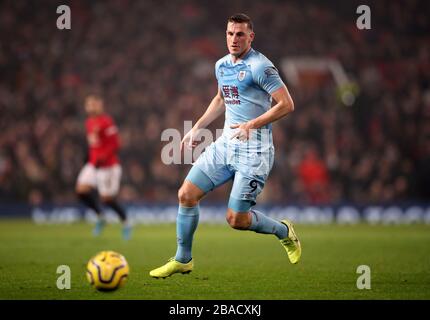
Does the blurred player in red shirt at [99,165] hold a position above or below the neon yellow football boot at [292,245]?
above

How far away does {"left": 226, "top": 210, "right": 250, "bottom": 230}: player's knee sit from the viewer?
27.6 ft

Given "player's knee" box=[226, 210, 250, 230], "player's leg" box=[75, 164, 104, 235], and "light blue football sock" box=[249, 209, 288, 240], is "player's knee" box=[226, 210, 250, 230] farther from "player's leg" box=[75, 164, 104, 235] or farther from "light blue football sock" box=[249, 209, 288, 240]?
"player's leg" box=[75, 164, 104, 235]

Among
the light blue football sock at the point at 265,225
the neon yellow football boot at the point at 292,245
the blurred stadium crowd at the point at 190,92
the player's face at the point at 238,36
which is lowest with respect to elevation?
the neon yellow football boot at the point at 292,245

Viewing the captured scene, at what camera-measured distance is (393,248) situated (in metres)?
12.8

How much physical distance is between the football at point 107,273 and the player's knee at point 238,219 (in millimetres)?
1458

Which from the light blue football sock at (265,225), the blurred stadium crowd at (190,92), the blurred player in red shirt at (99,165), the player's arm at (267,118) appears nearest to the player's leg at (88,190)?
the blurred player in red shirt at (99,165)

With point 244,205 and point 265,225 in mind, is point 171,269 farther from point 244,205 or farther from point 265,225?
point 265,225

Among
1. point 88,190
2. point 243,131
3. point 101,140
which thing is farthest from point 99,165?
point 243,131

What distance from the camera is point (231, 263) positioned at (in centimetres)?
1057

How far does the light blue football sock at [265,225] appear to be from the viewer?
8.64 metres

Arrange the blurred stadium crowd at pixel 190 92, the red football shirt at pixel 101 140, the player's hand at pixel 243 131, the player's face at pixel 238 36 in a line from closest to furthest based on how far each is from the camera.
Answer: the player's hand at pixel 243 131
the player's face at pixel 238 36
the red football shirt at pixel 101 140
the blurred stadium crowd at pixel 190 92

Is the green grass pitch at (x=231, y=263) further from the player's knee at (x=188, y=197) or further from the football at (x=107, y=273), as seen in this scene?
the player's knee at (x=188, y=197)

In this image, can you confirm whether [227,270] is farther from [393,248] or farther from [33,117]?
[33,117]
